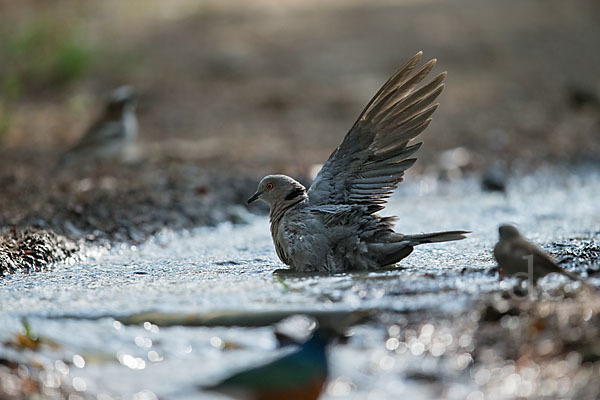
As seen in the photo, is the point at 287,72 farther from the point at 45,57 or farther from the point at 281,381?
the point at 281,381

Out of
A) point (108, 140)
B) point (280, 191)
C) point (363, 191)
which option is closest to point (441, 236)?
point (363, 191)

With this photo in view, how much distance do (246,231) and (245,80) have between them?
6793mm

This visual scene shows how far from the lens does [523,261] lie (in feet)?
14.1

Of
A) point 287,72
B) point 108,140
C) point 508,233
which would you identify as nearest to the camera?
point 508,233

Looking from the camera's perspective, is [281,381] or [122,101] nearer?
[281,381]

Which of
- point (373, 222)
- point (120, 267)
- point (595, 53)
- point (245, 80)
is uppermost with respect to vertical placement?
point (595, 53)

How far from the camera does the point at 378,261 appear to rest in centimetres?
512

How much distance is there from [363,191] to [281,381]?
6.80 ft

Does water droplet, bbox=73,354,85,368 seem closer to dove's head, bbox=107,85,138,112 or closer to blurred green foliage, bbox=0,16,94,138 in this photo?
dove's head, bbox=107,85,138,112

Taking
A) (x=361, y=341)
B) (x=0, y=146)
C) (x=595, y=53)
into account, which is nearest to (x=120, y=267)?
(x=361, y=341)

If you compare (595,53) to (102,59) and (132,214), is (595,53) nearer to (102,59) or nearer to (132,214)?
(102,59)

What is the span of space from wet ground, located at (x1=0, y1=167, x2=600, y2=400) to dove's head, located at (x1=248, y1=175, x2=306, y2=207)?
0.45 m

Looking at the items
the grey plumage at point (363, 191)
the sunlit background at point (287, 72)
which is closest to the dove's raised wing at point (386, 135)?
the grey plumage at point (363, 191)

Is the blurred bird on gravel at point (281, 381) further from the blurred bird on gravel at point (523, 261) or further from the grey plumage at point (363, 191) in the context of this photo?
the grey plumage at point (363, 191)
